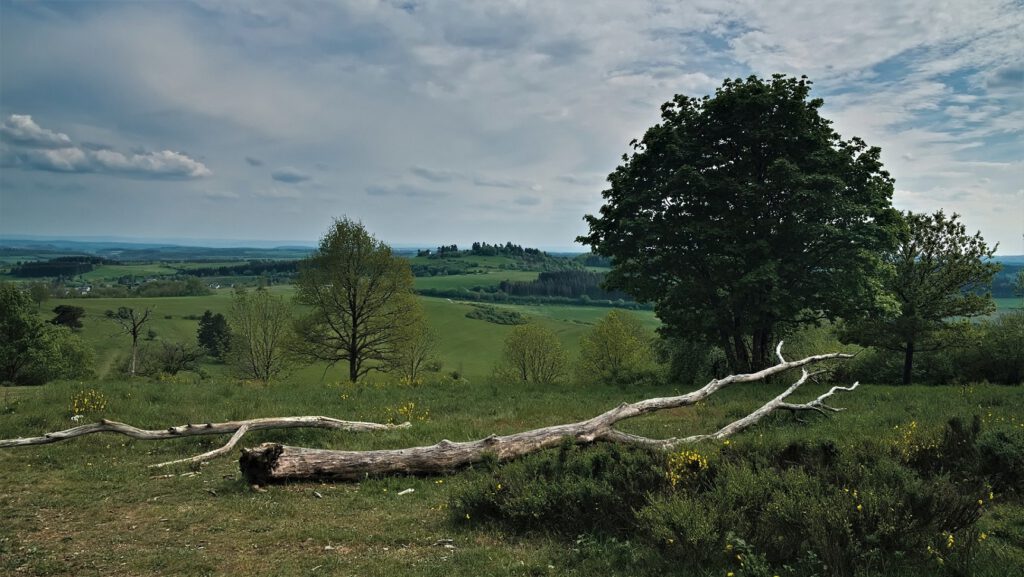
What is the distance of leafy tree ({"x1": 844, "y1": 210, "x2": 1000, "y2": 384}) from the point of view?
2231 centimetres

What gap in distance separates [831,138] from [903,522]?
57.7 ft

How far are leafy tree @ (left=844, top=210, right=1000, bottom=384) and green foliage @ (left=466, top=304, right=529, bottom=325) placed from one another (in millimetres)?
85786

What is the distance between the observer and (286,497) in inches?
336

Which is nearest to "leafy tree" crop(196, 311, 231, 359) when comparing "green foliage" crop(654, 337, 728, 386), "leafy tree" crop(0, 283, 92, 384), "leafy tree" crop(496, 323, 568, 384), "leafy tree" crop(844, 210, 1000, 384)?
"leafy tree" crop(0, 283, 92, 384)

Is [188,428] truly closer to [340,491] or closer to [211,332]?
[340,491]

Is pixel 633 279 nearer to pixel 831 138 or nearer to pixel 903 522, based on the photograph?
pixel 831 138

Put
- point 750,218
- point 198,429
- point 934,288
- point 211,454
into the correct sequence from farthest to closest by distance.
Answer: point 934,288, point 750,218, point 198,429, point 211,454

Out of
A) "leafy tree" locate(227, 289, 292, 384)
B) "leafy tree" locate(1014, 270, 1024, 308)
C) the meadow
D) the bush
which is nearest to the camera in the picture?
the bush

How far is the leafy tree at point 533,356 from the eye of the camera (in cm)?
6009

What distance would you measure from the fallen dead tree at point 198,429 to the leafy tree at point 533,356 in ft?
155

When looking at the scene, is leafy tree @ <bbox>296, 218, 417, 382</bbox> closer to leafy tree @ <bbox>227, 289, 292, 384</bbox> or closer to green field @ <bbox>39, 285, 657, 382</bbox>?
leafy tree @ <bbox>227, 289, 292, 384</bbox>

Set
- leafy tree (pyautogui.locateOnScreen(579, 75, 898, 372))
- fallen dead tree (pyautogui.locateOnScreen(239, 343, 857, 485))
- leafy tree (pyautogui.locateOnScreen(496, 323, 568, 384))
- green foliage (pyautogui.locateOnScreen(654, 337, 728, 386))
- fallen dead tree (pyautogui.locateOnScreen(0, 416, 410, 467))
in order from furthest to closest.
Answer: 1. leafy tree (pyautogui.locateOnScreen(496, 323, 568, 384))
2. green foliage (pyautogui.locateOnScreen(654, 337, 728, 386))
3. leafy tree (pyautogui.locateOnScreen(579, 75, 898, 372))
4. fallen dead tree (pyautogui.locateOnScreen(0, 416, 410, 467))
5. fallen dead tree (pyautogui.locateOnScreen(239, 343, 857, 485))

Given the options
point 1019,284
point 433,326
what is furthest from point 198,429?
point 433,326

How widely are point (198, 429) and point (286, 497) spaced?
3927 millimetres
